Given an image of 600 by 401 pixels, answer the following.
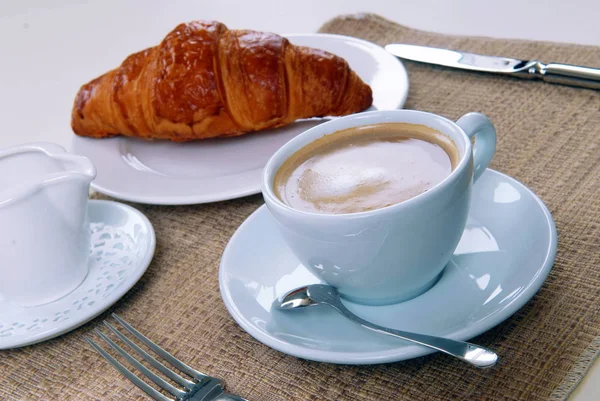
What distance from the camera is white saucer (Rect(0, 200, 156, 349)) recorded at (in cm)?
83

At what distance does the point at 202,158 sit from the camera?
119 centimetres

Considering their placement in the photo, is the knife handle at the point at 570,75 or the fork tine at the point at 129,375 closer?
the fork tine at the point at 129,375

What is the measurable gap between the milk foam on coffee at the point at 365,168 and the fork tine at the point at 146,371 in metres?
0.22

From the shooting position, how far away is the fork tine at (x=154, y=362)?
711 millimetres

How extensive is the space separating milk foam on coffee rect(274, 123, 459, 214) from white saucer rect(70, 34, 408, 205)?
0.22 meters

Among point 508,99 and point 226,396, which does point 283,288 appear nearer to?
point 226,396

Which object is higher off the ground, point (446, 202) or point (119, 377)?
point (446, 202)

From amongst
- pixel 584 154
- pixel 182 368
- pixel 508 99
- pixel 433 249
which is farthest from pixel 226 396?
pixel 508 99

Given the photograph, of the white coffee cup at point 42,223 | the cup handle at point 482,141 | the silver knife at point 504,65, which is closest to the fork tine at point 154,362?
Answer: the white coffee cup at point 42,223

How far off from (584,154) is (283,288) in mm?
471

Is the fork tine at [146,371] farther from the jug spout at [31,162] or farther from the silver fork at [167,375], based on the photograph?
the jug spout at [31,162]

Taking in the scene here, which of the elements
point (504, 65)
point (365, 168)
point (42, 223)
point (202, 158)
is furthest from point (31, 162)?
point (504, 65)

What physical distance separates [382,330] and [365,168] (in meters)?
0.19

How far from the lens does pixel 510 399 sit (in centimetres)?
64
